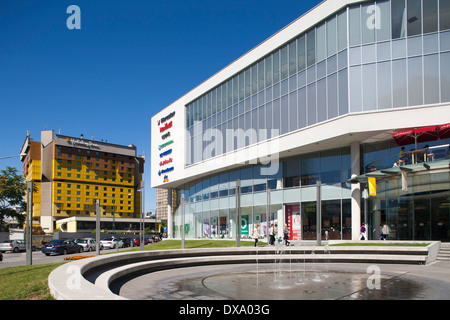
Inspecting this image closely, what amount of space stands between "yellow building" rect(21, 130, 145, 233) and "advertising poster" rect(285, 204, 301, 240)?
239ft

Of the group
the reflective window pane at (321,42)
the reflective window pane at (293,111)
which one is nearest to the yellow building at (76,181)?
the reflective window pane at (293,111)

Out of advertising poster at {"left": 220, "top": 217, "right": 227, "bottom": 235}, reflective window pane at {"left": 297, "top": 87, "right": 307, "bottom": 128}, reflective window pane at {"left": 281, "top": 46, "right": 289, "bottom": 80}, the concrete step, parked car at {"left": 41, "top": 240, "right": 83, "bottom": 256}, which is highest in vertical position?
reflective window pane at {"left": 281, "top": 46, "right": 289, "bottom": 80}

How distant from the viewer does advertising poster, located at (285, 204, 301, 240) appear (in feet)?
115

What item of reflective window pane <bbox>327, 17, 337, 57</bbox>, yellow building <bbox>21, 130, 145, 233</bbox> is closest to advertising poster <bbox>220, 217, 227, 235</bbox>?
reflective window pane <bbox>327, 17, 337, 57</bbox>

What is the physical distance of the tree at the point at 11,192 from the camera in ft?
145

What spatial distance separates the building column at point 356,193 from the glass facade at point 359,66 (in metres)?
3.16

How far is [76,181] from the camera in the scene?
115 m

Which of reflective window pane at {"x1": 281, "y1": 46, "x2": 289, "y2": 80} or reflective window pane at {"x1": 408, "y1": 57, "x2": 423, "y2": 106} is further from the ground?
reflective window pane at {"x1": 281, "y1": 46, "x2": 289, "y2": 80}

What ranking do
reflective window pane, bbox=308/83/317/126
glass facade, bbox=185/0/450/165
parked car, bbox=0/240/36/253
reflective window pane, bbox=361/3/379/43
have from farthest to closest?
parked car, bbox=0/240/36/253, reflective window pane, bbox=308/83/317/126, reflective window pane, bbox=361/3/379/43, glass facade, bbox=185/0/450/165

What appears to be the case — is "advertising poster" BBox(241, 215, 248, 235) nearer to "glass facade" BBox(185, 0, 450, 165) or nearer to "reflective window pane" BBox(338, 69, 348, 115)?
"glass facade" BBox(185, 0, 450, 165)

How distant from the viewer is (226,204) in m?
44.6

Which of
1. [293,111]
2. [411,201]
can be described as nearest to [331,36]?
[293,111]
